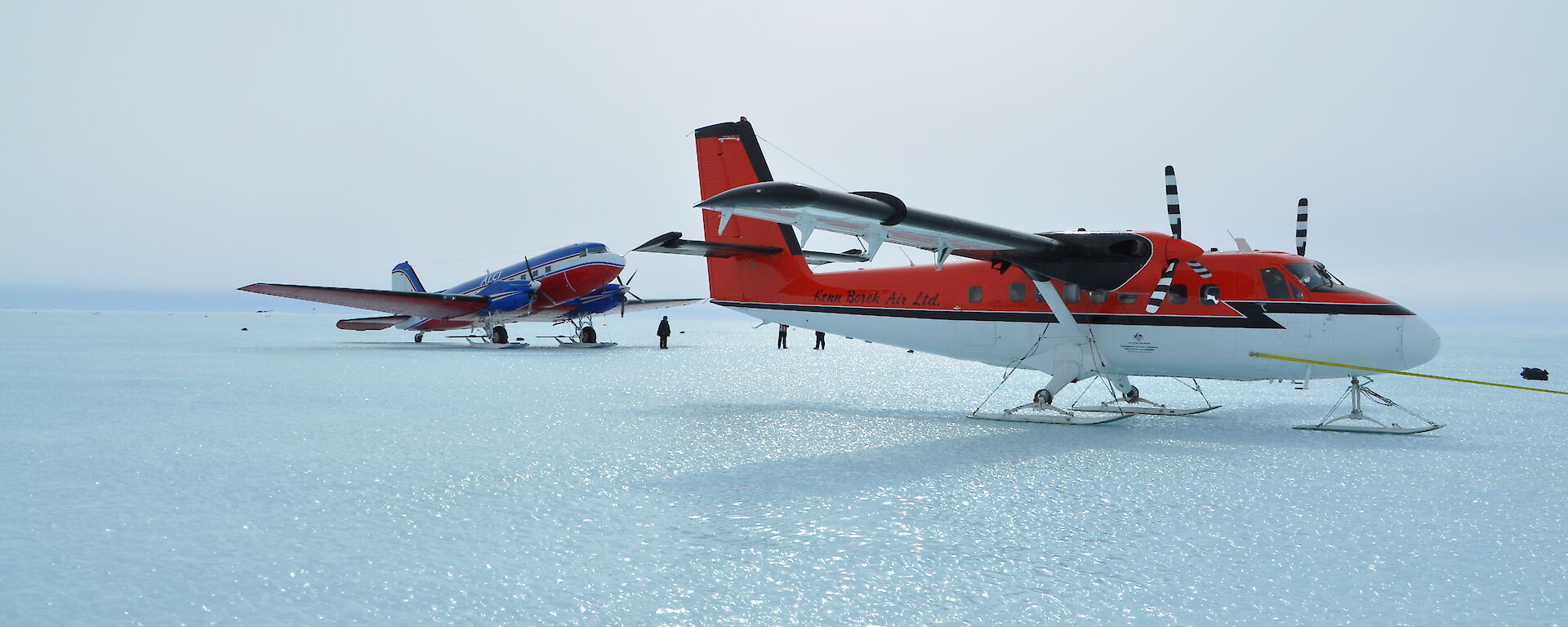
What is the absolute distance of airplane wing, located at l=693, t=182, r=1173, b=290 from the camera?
8977mm

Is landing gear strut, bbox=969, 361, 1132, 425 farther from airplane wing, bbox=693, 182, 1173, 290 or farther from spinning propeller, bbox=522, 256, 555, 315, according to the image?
spinning propeller, bbox=522, 256, 555, 315

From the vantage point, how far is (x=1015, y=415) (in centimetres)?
1238

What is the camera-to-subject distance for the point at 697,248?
14.3m

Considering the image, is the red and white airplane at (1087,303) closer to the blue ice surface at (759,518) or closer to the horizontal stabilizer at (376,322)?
the blue ice surface at (759,518)

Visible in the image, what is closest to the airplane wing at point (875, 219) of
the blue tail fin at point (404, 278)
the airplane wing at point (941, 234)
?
the airplane wing at point (941, 234)

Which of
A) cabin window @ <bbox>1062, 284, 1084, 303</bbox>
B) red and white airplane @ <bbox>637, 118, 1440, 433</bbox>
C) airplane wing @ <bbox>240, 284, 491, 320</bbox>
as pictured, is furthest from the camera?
airplane wing @ <bbox>240, 284, 491, 320</bbox>

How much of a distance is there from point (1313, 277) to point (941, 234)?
5.02m

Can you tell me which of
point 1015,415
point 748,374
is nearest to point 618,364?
point 748,374

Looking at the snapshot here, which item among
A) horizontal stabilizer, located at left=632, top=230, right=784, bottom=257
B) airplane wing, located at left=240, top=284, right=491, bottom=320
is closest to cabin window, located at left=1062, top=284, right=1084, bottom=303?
horizontal stabilizer, located at left=632, top=230, right=784, bottom=257

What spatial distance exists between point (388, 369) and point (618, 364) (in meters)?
5.79

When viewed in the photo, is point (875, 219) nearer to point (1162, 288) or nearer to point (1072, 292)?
point (1072, 292)

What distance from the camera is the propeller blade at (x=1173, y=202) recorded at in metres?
12.3

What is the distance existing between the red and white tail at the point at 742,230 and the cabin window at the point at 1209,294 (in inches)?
244

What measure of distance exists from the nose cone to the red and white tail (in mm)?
8534
